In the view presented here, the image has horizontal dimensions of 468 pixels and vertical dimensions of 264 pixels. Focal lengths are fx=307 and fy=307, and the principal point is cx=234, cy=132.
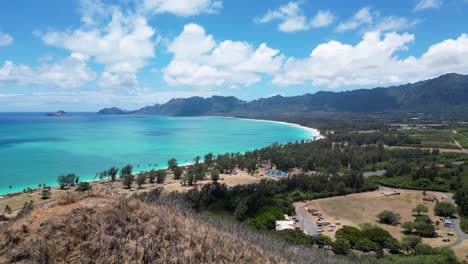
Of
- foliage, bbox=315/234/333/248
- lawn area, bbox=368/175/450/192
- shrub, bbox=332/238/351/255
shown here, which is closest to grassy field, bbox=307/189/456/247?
lawn area, bbox=368/175/450/192

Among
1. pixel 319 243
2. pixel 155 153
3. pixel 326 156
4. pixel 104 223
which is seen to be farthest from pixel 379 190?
pixel 155 153

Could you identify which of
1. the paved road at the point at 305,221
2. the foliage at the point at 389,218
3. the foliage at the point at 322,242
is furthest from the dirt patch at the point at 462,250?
the paved road at the point at 305,221

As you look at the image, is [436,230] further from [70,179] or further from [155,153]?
[155,153]

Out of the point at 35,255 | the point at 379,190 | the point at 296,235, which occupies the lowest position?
the point at 379,190

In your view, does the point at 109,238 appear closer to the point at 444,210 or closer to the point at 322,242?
the point at 322,242

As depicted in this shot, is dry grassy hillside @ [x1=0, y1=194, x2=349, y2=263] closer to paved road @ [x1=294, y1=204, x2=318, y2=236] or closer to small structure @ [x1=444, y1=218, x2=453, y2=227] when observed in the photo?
paved road @ [x1=294, y1=204, x2=318, y2=236]

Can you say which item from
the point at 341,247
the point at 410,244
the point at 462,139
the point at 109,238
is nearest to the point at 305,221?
the point at 341,247

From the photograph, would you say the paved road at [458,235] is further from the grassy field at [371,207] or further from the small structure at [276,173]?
the small structure at [276,173]

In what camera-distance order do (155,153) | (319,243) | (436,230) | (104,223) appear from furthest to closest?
(155,153)
(436,230)
(319,243)
(104,223)
